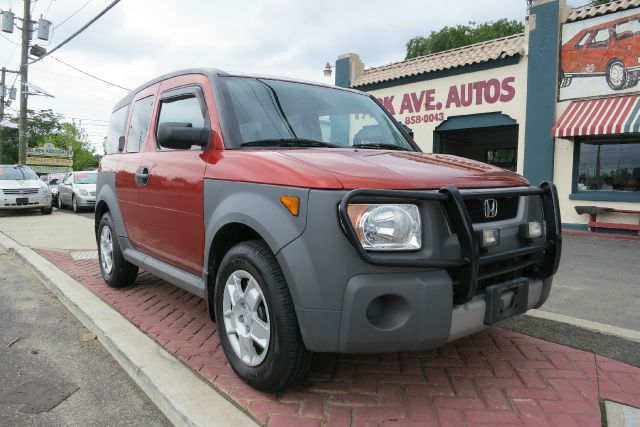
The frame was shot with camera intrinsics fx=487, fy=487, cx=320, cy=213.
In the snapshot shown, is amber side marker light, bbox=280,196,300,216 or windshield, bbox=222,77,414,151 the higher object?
windshield, bbox=222,77,414,151

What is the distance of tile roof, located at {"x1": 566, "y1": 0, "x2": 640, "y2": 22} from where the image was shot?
10.3 metres

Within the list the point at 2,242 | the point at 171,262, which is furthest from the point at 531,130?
the point at 2,242

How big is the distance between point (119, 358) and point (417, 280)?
7.00ft

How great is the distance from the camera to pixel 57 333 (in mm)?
3783

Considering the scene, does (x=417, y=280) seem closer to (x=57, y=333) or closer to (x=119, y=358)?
(x=119, y=358)

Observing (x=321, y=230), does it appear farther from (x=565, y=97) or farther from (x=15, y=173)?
(x=15, y=173)

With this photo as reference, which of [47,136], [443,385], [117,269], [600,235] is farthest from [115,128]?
[47,136]

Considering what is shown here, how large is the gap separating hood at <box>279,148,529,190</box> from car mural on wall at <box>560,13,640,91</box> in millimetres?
9616

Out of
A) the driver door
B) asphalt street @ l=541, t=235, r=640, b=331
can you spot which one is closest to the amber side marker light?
the driver door

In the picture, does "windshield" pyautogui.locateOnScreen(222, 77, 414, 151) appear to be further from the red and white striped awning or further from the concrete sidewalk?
the red and white striped awning

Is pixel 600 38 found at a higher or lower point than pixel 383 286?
higher

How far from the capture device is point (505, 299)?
2518 millimetres

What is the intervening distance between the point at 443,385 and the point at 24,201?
14396 mm

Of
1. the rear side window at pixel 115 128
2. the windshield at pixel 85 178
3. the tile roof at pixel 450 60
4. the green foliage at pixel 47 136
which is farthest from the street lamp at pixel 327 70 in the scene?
the green foliage at pixel 47 136
